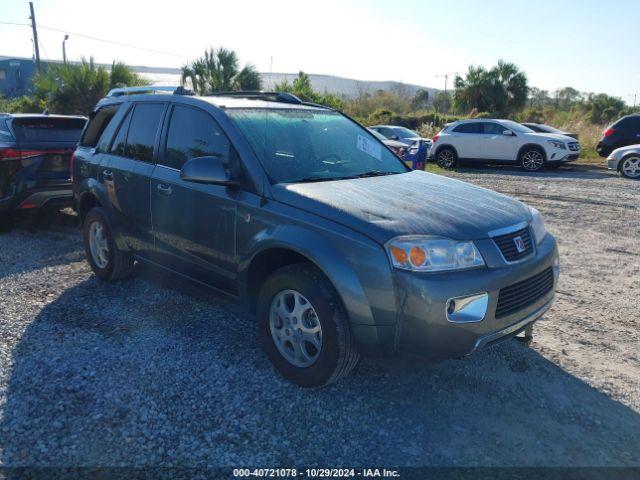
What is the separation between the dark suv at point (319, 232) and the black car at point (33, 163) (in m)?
2.56

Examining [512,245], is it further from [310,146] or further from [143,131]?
[143,131]

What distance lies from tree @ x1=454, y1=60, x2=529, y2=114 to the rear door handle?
112ft

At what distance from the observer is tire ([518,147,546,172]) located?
613 inches

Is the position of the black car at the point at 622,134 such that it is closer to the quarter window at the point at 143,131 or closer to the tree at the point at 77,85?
the quarter window at the point at 143,131

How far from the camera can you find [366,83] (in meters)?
54.8

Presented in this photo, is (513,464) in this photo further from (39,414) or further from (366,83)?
(366,83)

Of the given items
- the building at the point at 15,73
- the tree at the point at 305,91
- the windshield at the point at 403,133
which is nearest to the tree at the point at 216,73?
the tree at the point at 305,91

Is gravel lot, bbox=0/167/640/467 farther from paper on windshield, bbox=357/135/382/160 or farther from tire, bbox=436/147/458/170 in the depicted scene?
tire, bbox=436/147/458/170

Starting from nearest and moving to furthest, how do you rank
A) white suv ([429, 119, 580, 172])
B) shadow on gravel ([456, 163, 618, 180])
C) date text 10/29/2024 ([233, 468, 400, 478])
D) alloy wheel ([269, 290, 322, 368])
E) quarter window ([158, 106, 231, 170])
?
date text 10/29/2024 ([233, 468, 400, 478]), alloy wheel ([269, 290, 322, 368]), quarter window ([158, 106, 231, 170]), shadow on gravel ([456, 163, 618, 180]), white suv ([429, 119, 580, 172])

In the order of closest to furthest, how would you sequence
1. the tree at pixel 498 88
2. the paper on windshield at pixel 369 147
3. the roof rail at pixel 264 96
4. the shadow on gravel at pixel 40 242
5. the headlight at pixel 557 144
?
1. the paper on windshield at pixel 369 147
2. the roof rail at pixel 264 96
3. the shadow on gravel at pixel 40 242
4. the headlight at pixel 557 144
5. the tree at pixel 498 88

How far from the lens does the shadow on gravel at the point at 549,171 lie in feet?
47.8

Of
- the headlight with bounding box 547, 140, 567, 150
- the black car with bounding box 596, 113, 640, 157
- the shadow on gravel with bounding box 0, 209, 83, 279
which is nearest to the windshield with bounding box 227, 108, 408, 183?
the shadow on gravel with bounding box 0, 209, 83, 279

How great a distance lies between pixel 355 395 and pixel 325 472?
29.2 inches

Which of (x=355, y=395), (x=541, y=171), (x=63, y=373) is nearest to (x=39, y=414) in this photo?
(x=63, y=373)
